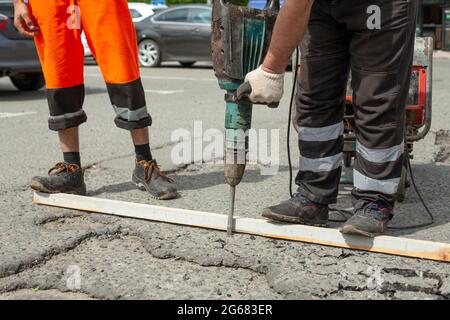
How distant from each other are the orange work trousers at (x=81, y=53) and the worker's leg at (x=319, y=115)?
3.45 feet

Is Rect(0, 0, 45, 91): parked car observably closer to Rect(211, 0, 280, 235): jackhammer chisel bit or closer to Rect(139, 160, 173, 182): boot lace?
Rect(139, 160, 173, 182): boot lace

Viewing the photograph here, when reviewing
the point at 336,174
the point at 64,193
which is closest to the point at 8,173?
the point at 64,193

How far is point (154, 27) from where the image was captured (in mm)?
15578

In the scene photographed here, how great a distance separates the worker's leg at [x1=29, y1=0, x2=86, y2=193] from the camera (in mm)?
3980

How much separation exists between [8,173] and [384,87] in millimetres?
2728

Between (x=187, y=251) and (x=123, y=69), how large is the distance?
131cm

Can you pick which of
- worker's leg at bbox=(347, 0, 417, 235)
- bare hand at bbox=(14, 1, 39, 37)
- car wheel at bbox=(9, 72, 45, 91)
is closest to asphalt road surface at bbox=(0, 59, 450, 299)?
worker's leg at bbox=(347, 0, 417, 235)

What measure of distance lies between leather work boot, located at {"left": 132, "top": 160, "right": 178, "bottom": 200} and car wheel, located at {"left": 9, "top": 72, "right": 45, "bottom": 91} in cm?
642

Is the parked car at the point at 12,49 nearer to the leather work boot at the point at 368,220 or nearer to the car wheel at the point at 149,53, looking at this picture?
the car wheel at the point at 149,53

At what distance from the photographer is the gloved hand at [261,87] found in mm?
3004

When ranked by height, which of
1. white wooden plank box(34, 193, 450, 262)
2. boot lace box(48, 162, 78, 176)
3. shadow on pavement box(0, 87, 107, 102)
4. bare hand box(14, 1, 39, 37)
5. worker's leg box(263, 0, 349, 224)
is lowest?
shadow on pavement box(0, 87, 107, 102)

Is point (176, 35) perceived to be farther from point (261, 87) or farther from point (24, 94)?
point (261, 87)

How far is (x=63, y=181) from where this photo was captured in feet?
13.2
